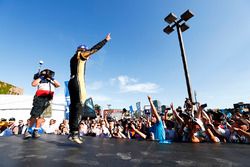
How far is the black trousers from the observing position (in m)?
2.81

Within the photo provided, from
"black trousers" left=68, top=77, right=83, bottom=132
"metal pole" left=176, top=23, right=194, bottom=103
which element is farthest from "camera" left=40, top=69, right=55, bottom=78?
"metal pole" left=176, top=23, right=194, bottom=103

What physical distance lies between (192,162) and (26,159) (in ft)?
6.33

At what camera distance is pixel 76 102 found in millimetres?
2816

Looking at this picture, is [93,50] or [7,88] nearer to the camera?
[93,50]

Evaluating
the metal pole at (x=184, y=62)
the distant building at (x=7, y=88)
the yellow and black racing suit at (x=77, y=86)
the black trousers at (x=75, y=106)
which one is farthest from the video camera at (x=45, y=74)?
the distant building at (x=7, y=88)

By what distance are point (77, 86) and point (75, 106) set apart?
347 mm

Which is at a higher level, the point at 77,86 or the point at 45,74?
the point at 45,74

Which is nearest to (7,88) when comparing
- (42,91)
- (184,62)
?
(42,91)

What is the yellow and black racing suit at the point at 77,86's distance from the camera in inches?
111

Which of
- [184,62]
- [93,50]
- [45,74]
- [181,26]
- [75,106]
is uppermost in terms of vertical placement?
[181,26]

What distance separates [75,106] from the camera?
2812mm

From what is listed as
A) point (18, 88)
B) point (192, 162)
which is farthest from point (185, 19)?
point (18, 88)

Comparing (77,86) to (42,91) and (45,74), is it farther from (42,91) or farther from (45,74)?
(42,91)

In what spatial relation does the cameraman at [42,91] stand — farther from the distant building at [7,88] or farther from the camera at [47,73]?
the distant building at [7,88]
